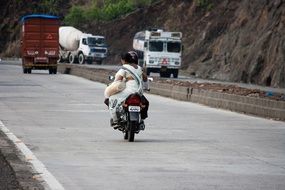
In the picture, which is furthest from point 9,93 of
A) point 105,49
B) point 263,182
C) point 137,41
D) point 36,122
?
point 105,49

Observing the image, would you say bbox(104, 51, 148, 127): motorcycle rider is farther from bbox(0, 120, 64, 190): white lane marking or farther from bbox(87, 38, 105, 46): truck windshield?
bbox(87, 38, 105, 46): truck windshield

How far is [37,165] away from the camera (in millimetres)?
13422

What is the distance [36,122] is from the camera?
74.0 feet

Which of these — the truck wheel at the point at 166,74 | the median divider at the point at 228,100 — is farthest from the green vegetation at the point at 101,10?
the median divider at the point at 228,100

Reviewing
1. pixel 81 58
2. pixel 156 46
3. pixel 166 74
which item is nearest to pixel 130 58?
pixel 156 46

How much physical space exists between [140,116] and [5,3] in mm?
102641

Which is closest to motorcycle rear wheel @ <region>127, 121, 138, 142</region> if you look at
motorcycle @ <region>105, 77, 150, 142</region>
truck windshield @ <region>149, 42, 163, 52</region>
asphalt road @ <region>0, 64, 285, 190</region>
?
motorcycle @ <region>105, 77, 150, 142</region>

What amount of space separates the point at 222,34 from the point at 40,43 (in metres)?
14.9

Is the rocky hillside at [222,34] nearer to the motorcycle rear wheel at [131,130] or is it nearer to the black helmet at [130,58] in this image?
the black helmet at [130,58]

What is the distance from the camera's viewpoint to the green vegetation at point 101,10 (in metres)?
100

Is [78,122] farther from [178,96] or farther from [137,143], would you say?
[178,96]

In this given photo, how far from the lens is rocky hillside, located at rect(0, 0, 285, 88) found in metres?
55.7

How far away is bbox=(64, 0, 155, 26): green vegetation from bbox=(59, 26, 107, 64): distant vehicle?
9799 millimetres

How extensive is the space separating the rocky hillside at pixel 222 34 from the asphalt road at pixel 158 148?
27159 millimetres
